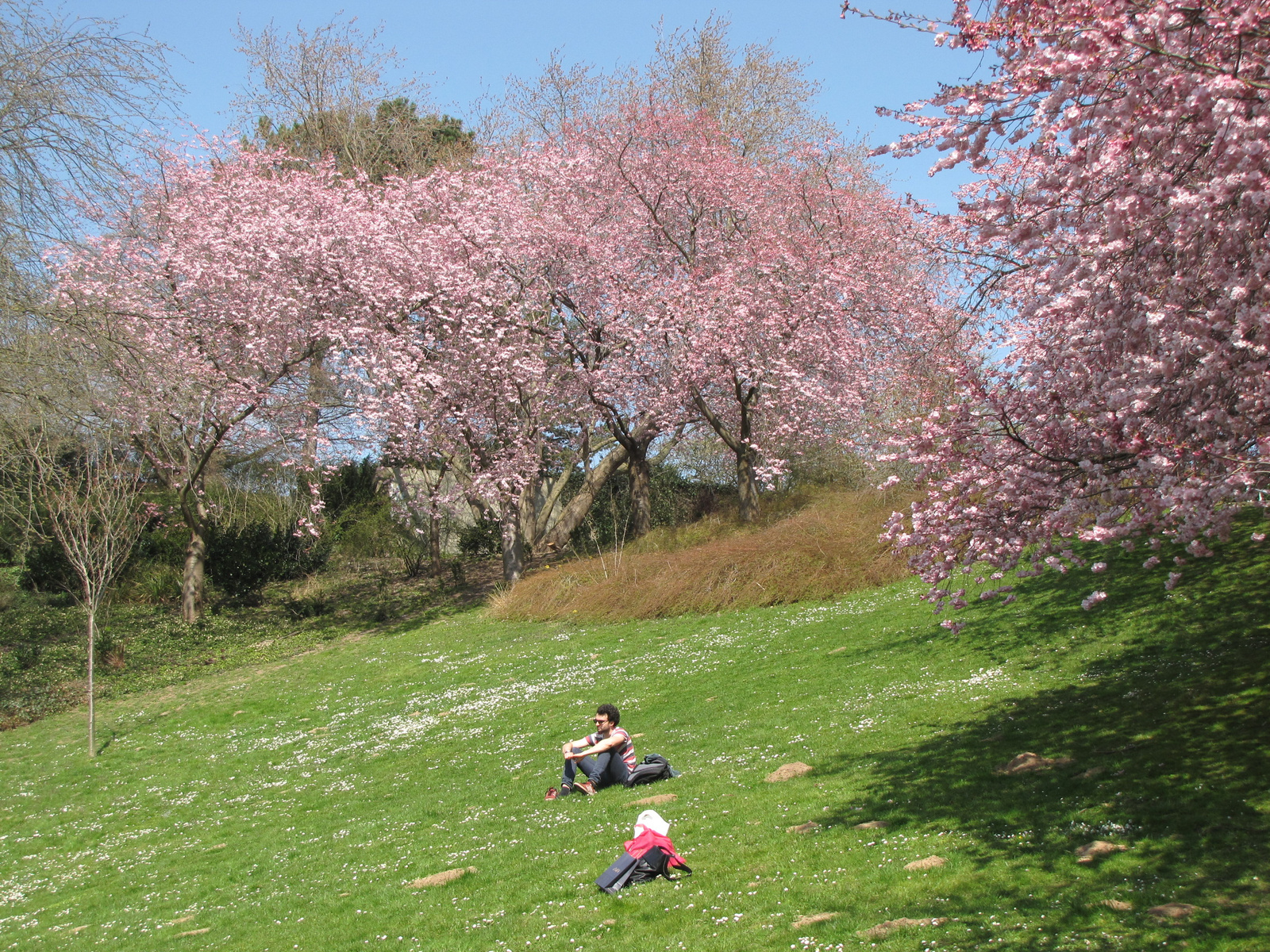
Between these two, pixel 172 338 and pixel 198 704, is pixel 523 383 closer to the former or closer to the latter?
pixel 172 338

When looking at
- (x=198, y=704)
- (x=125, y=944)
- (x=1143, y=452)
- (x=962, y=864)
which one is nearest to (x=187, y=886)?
(x=125, y=944)

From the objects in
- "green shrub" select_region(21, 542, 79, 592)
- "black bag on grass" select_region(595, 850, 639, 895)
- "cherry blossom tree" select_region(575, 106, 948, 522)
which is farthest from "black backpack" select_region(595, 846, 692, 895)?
"green shrub" select_region(21, 542, 79, 592)

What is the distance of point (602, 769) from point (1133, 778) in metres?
5.01

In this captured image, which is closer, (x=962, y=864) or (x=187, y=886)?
(x=962, y=864)

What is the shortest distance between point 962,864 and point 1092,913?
3.27ft

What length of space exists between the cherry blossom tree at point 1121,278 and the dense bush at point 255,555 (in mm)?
23728

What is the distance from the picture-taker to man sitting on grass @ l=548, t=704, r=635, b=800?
960cm

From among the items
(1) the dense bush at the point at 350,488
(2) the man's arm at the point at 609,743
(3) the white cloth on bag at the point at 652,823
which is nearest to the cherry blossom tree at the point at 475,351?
(1) the dense bush at the point at 350,488

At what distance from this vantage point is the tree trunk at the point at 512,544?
79.4ft

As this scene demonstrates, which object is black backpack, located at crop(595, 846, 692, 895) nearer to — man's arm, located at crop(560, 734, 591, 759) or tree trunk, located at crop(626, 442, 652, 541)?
man's arm, located at crop(560, 734, 591, 759)

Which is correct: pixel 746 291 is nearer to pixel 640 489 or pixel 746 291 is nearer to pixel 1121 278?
pixel 640 489

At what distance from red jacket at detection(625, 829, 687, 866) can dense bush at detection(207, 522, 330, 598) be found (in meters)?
22.2

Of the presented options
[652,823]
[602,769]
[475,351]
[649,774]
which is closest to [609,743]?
[602,769]

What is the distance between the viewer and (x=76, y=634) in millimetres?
23766
